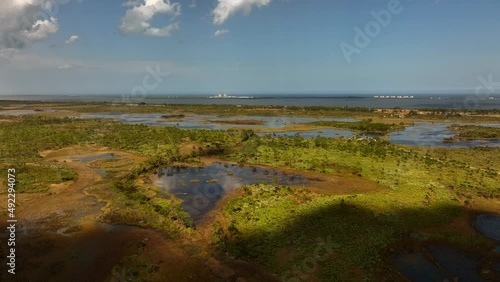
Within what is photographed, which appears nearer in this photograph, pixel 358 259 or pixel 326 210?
pixel 358 259

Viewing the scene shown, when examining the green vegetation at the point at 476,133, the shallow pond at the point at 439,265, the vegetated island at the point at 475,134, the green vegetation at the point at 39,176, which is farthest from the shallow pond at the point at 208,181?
the green vegetation at the point at 476,133

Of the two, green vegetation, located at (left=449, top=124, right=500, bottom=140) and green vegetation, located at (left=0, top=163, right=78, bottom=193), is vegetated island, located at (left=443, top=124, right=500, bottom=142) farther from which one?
green vegetation, located at (left=0, top=163, right=78, bottom=193)

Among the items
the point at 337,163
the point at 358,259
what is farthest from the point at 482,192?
the point at 358,259

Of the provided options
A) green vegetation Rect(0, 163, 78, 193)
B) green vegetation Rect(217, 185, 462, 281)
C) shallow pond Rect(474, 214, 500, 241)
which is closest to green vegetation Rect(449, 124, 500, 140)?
shallow pond Rect(474, 214, 500, 241)

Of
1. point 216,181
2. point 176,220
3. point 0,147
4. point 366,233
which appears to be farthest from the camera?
point 0,147

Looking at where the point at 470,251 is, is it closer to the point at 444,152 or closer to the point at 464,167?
the point at 464,167

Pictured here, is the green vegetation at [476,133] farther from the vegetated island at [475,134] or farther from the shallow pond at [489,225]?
the shallow pond at [489,225]

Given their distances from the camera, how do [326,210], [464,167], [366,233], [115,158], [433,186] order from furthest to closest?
[115,158], [464,167], [433,186], [326,210], [366,233]
